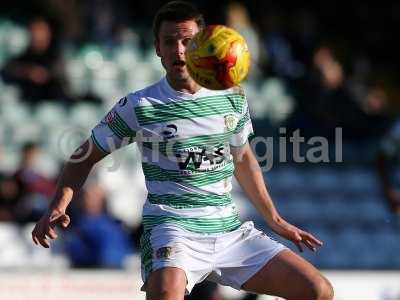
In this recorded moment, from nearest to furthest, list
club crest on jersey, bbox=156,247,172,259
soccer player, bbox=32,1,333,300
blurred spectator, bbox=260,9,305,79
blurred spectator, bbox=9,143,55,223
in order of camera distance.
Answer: club crest on jersey, bbox=156,247,172,259 → soccer player, bbox=32,1,333,300 → blurred spectator, bbox=9,143,55,223 → blurred spectator, bbox=260,9,305,79

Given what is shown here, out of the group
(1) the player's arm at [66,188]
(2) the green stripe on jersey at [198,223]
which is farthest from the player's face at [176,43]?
(2) the green stripe on jersey at [198,223]

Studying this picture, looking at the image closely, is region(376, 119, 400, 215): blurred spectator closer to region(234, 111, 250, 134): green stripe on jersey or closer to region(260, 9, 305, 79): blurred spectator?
region(260, 9, 305, 79): blurred spectator

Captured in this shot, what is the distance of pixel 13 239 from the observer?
10.5 meters

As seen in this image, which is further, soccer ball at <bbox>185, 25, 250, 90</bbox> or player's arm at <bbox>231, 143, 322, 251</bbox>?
player's arm at <bbox>231, 143, 322, 251</bbox>

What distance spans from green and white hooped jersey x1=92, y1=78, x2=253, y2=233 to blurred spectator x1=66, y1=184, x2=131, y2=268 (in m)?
3.94

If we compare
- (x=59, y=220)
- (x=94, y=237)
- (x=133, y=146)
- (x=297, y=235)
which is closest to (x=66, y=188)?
(x=59, y=220)

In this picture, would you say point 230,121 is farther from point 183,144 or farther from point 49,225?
point 49,225

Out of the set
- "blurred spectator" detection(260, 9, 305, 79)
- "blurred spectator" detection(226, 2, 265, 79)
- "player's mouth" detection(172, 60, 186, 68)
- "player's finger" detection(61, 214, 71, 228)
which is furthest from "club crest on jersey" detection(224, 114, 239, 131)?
"blurred spectator" detection(260, 9, 305, 79)

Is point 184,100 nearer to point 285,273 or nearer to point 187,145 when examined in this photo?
point 187,145

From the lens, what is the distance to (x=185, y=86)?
625 cm

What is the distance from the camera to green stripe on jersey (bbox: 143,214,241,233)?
6.12 meters

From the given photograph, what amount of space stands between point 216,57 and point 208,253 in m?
1.10

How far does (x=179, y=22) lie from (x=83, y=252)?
4.54 meters

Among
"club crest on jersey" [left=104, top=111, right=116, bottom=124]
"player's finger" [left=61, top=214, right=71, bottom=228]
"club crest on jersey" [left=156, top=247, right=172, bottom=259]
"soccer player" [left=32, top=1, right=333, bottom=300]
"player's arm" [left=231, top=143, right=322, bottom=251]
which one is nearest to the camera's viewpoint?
"player's finger" [left=61, top=214, right=71, bottom=228]
